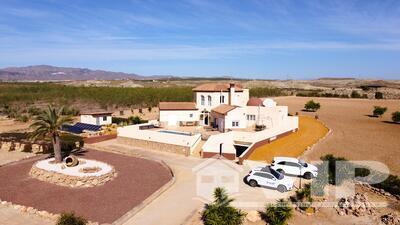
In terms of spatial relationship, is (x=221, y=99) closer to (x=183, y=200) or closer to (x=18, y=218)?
(x=183, y=200)

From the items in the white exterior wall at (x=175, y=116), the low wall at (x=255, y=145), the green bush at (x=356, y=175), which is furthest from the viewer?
the white exterior wall at (x=175, y=116)

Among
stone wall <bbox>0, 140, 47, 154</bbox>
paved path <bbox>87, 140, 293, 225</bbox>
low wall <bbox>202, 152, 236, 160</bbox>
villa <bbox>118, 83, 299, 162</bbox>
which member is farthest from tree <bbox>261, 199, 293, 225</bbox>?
stone wall <bbox>0, 140, 47, 154</bbox>

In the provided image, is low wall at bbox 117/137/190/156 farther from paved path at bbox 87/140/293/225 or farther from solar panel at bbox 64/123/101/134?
solar panel at bbox 64/123/101/134

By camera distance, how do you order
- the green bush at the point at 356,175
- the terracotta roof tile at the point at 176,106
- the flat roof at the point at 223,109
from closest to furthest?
the green bush at the point at 356,175, the flat roof at the point at 223,109, the terracotta roof tile at the point at 176,106

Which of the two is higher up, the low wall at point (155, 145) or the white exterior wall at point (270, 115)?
the white exterior wall at point (270, 115)

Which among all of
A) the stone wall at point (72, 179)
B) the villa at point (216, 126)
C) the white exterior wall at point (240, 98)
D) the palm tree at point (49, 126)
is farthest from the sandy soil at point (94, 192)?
the white exterior wall at point (240, 98)

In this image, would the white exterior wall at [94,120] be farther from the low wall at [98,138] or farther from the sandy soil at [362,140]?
the sandy soil at [362,140]

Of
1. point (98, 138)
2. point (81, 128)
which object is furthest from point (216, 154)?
point (81, 128)
